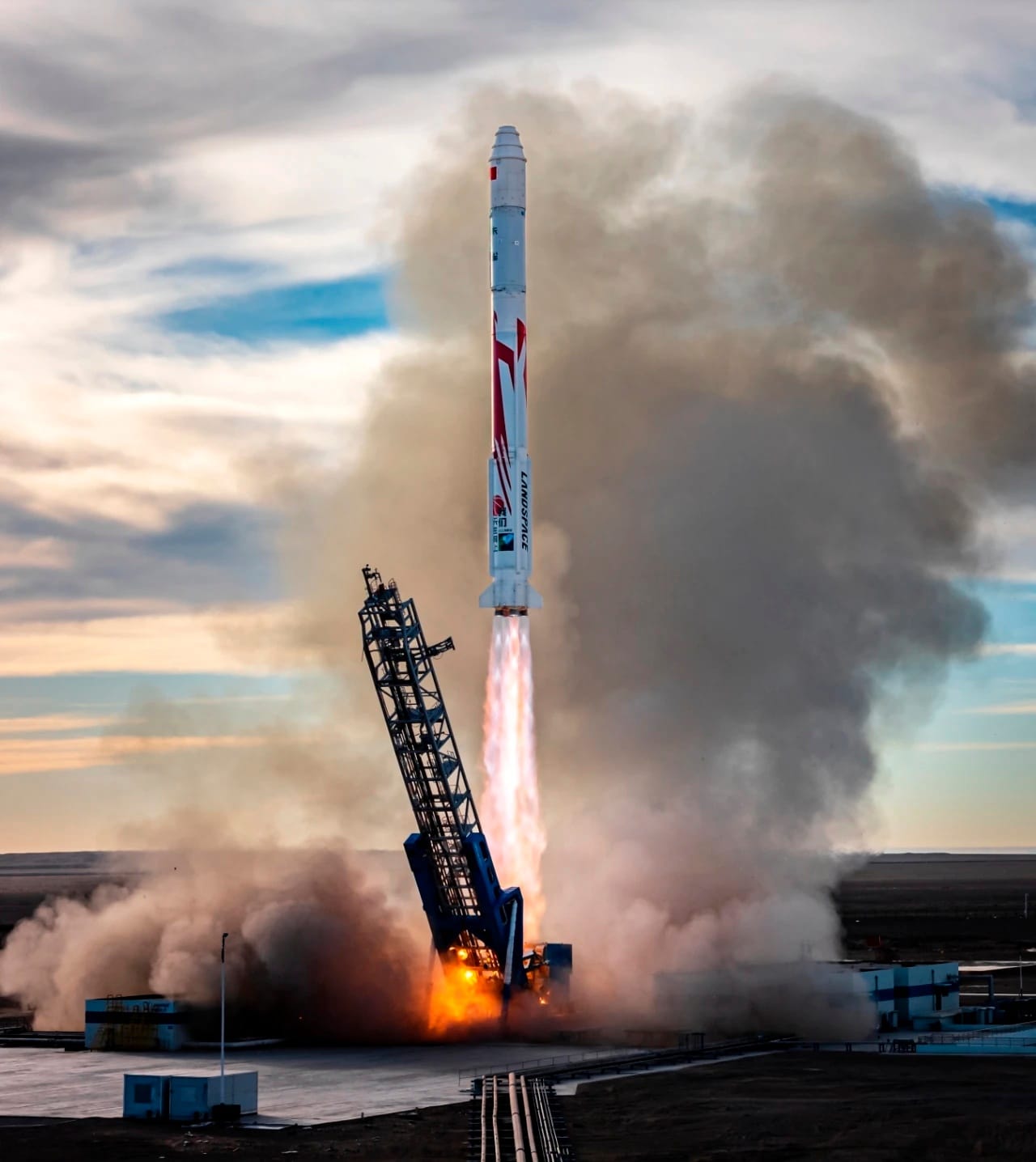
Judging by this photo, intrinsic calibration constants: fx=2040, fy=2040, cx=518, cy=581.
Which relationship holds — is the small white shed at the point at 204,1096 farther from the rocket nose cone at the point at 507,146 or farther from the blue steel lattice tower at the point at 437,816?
the rocket nose cone at the point at 507,146

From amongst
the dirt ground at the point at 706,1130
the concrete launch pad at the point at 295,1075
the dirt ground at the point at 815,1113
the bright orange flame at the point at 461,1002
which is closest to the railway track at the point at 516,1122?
the dirt ground at the point at 706,1130

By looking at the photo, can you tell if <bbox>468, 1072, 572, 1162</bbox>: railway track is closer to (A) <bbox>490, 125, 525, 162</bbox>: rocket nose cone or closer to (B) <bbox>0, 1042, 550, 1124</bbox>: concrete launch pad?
(B) <bbox>0, 1042, 550, 1124</bbox>: concrete launch pad

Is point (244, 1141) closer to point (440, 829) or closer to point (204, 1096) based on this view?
point (204, 1096)

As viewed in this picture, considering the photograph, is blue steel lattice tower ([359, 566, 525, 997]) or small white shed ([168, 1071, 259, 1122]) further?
blue steel lattice tower ([359, 566, 525, 997])

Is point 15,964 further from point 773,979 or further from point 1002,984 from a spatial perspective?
point 1002,984

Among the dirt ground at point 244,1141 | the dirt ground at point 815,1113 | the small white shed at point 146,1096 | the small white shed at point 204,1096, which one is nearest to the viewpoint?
the dirt ground at point 244,1141

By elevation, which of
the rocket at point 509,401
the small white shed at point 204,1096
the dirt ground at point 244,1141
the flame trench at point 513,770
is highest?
the rocket at point 509,401

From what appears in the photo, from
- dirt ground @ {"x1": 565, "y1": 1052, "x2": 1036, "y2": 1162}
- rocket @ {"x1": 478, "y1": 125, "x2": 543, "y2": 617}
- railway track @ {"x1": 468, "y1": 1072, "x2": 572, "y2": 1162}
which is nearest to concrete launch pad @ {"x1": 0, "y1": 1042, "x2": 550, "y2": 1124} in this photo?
railway track @ {"x1": 468, "y1": 1072, "x2": 572, "y2": 1162}
